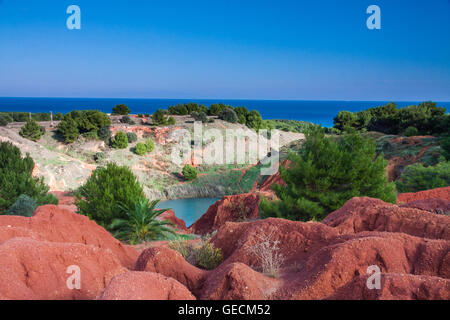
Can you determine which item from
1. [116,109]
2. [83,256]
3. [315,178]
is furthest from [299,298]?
[116,109]

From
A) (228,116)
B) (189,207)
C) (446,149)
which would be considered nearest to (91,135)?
(189,207)

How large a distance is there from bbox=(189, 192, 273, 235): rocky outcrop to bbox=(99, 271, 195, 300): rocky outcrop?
11326 mm

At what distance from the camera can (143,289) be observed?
2.97m

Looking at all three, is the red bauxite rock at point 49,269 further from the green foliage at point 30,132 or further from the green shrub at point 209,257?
the green foliage at point 30,132

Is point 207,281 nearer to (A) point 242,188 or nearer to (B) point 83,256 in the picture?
(B) point 83,256

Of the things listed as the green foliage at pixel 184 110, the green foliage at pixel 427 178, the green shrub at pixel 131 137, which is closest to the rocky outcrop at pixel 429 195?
the green foliage at pixel 427 178

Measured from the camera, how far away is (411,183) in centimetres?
1727

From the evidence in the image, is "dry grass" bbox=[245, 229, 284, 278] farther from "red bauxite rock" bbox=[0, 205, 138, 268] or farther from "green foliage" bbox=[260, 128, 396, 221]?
"green foliage" bbox=[260, 128, 396, 221]

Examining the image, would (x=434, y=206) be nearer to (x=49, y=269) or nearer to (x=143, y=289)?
(x=143, y=289)

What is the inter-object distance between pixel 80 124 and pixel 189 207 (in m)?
18.5

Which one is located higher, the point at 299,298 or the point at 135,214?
the point at 299,298

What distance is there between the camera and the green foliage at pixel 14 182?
13648 millimetres

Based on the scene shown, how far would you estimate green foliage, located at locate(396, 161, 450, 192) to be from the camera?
50.7ft

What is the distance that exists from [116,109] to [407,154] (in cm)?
4148
